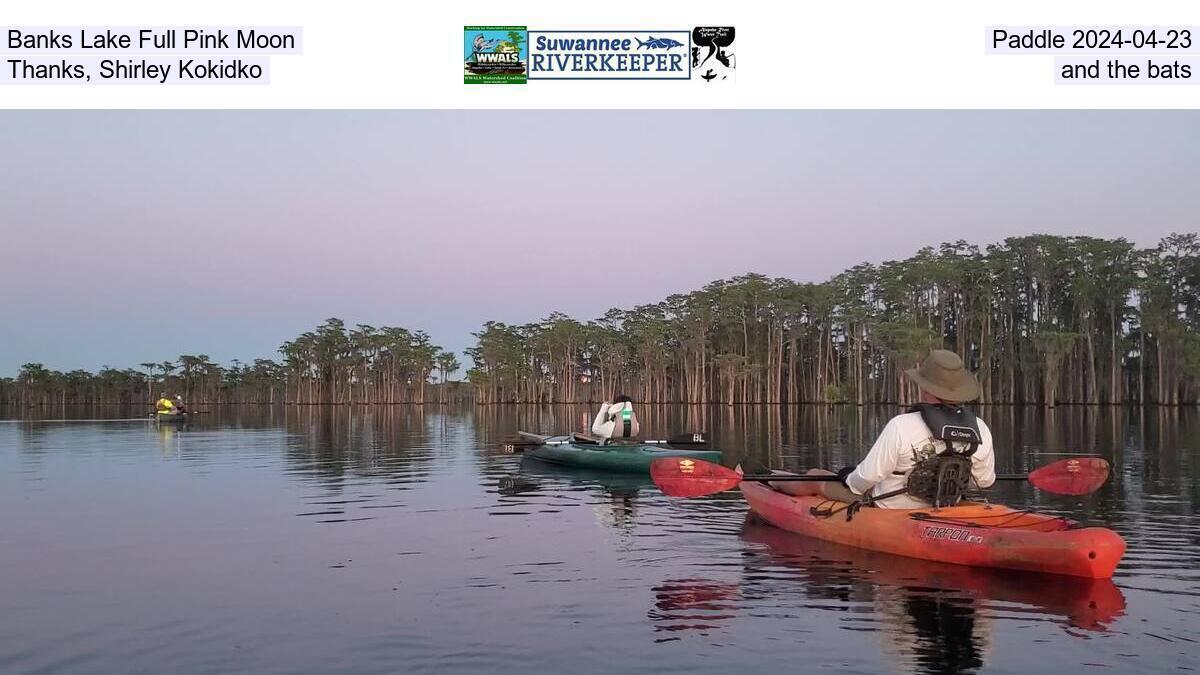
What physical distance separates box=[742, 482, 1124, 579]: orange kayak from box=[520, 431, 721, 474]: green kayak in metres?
7.83

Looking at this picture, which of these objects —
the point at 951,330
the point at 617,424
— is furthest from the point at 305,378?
the point at 617,424

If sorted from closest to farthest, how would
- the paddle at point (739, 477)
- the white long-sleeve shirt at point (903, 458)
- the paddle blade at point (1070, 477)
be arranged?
the white long-sleeve shirt at point (903, 458) → the paddle blade at point (1070, 477) → the paddle at point (739, 477)

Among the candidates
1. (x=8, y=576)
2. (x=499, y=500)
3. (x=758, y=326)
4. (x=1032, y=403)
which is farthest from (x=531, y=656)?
(x=758, y=326)

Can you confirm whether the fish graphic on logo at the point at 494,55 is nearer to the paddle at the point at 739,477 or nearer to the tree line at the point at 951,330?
the paddle at the point at 739,477

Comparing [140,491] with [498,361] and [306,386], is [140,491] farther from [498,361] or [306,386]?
[306,386]

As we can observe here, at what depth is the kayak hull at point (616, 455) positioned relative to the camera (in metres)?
19.3

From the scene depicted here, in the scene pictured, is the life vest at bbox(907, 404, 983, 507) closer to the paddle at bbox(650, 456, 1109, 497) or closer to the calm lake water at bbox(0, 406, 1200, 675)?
the calm lake water at bbox(0, 406, 1200, 675)

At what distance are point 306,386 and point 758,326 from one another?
57.5 meters

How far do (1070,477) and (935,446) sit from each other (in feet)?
11.6

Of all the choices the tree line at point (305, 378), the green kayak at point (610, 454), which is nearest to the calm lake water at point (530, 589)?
the green kayak at point (610, 454)

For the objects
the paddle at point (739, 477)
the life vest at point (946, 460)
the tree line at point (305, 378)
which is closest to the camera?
the life vest at point (946, 460)

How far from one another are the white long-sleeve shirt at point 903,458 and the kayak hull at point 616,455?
26.6 ft

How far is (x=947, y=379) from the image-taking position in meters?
9.57

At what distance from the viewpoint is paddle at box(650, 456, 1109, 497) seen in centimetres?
1203
